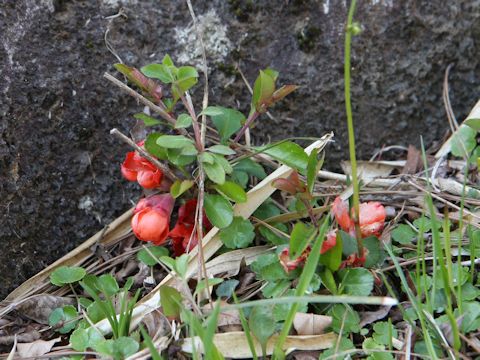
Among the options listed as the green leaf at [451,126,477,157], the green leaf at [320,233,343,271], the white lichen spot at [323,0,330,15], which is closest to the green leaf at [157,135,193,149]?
the green leaf at [320,233,343,271]

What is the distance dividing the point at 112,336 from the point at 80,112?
71 cm

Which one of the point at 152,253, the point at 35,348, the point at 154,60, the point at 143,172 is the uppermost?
the point at 154,60

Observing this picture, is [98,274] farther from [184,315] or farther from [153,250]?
[184,315]

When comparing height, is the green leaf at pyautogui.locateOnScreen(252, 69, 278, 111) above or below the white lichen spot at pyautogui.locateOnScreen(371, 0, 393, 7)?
below

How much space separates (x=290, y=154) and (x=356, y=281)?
0.38 meters

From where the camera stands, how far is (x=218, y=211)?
1.67 metres

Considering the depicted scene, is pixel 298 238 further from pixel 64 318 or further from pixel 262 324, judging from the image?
pixel 64 318

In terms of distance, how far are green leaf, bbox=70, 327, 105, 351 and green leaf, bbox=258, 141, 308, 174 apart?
0.63 m

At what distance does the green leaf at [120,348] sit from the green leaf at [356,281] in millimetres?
507

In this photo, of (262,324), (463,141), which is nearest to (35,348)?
(262,324)

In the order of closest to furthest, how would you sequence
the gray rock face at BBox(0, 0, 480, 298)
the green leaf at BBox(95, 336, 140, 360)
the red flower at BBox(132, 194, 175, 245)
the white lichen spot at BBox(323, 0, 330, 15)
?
the green leaf at BBox(95, 336, 140, 360), the red flower at BBox(132, 194, 175, 245), the gray rock face at BBox(0, 0, 480, 298), the white lichen spot at BBox(323, 0, 330, 15)

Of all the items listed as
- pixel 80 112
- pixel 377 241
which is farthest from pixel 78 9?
pixel 377 241

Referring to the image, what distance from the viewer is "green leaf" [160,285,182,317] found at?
1.47 meters

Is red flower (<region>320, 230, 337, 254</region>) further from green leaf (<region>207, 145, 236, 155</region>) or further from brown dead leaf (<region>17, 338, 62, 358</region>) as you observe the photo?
brown dead leaf (<region>17, 338, 62, 358</region>)
